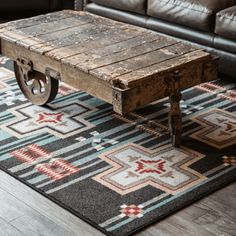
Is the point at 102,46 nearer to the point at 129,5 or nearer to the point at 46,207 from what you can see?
the point at 46,207

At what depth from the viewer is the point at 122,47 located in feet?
9.41

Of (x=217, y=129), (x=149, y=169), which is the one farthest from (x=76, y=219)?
(x=217, y=129)

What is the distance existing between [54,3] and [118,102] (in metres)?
2.17

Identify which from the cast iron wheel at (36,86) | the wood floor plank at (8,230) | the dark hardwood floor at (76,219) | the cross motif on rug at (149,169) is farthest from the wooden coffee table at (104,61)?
the wood floor plank at (8,230)

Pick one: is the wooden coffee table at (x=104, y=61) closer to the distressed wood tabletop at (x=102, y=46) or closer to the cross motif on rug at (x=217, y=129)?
the distressed wood tabletop at (x=102, y=46)

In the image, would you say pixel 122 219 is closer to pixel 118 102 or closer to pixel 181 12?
pixel 118 102

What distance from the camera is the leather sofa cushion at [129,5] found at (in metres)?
3.72

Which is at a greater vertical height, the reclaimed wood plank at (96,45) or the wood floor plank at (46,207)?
the reclaimed wood plank at (96,45)

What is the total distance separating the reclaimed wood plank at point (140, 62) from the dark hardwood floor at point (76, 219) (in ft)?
1.83

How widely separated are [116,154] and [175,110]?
1.05ft

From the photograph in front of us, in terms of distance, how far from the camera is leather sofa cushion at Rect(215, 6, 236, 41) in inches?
129

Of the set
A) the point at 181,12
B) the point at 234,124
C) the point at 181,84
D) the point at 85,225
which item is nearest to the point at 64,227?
the point at 85,225

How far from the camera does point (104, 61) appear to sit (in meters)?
2.71

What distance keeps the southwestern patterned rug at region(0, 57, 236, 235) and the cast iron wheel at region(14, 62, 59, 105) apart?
0.05 meters
